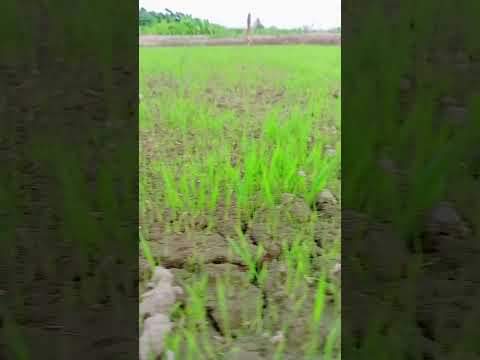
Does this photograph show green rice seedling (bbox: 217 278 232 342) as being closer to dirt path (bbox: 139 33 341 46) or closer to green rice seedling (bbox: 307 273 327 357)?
green rice seedling (bbox: 307 273 327 357)

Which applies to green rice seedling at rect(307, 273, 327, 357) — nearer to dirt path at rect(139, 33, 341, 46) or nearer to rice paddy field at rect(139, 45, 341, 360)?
rice paddy field at rect(139, 45, 341, 360)

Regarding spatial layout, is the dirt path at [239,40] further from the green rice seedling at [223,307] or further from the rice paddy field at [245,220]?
the green rice seedling at [223,307]

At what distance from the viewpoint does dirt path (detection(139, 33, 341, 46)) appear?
153 inches

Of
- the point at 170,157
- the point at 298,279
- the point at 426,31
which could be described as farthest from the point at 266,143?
the point at 298,279

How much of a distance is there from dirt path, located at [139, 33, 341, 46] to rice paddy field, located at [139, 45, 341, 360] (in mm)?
1785

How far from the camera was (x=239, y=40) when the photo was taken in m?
4.35

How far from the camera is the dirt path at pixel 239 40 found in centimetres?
389

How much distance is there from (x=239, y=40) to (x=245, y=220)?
3.36 meters

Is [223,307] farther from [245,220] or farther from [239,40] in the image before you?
[239,40]

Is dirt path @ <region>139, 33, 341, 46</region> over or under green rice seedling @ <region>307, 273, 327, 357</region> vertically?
over

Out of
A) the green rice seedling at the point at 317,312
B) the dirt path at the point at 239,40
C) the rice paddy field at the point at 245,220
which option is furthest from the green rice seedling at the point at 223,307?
the dirt path at the point at 239,40

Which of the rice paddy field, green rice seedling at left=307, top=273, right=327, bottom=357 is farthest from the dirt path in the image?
green rice seedling at left=307, top=273, right=327, bottom=357

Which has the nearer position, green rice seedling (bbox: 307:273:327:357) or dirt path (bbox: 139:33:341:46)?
green rice seedling (bbox: 307:273:327:357)

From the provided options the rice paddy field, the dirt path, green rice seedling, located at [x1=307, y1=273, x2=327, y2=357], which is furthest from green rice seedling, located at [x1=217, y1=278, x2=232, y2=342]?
the dirt path
